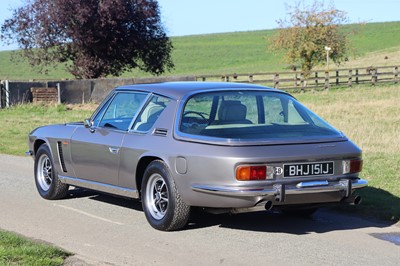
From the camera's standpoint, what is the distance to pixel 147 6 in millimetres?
A: 39500

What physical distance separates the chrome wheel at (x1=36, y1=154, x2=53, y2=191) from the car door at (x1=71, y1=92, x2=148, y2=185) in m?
0.90

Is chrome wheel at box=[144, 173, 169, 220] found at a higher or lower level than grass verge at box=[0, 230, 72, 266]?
higher


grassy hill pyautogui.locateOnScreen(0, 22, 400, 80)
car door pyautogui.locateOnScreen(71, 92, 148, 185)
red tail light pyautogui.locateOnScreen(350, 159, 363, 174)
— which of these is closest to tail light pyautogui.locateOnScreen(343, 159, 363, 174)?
red tail light pyautogui.locateOnScreen(350, 159, 363, 174)

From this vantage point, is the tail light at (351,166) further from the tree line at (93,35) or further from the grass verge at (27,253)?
the tree line at (93,35)

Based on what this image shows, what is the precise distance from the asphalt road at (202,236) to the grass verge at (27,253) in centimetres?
20

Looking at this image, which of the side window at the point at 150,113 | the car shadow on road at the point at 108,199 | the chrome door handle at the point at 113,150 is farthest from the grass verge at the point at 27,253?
the car shadow on road at the point at 108,199

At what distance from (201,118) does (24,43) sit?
32.9 metres

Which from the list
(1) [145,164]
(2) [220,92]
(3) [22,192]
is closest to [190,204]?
(1) [145,164]

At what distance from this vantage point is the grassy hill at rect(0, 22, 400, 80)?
77.3 metres

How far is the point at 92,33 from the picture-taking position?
3759cm

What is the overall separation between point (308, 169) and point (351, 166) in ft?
1.80

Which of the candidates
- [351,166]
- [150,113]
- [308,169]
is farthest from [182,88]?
[351,166]

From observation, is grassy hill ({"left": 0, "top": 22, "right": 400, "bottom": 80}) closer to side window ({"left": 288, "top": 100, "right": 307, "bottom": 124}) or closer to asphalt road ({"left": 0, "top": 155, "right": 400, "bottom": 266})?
asphalt road ({"left": 0, "top": 155, "right": 400, "bottom": 266})

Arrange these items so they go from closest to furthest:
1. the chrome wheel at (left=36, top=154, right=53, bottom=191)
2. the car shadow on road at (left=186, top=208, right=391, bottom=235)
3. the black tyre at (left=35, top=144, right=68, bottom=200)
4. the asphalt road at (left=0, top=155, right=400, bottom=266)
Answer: the asphalt road at (left=0, top=155, right=400, bottom=266) < the car shadow on road at (left=186, top=208, right=391, bottom=235) < the black tyre at (left=35, top=144, right=68, bottom=200) < the chrome wheel at (left=36, top=154, right=53, bottom=191)
